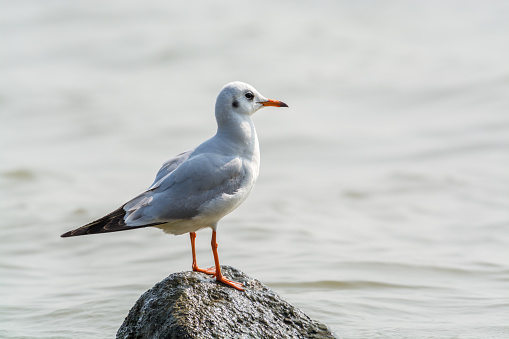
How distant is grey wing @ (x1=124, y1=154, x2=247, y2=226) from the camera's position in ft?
19.5

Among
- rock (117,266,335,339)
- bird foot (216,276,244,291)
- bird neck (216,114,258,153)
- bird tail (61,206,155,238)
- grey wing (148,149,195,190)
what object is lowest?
rock (117,266,335,339)

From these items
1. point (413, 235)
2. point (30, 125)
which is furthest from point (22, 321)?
point (30, 125)

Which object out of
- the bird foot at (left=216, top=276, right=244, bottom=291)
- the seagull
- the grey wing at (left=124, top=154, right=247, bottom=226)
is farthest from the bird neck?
the bird foot at (left=216, top=276, right=244, bottom=291)

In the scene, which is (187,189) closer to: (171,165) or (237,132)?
(171,165)

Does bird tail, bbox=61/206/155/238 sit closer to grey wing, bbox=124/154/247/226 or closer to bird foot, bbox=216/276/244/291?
grey wing, bbox=124/154/247/226

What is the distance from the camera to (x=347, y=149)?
632 inches

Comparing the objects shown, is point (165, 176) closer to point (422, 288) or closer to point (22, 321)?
point (22, 321)

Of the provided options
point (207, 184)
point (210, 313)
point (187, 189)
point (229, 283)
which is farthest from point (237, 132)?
point (210, 313)

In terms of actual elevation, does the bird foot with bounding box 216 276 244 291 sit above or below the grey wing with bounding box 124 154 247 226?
below

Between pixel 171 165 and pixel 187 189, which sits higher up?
pixel 171 165

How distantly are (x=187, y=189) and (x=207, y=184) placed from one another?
166 millimetres

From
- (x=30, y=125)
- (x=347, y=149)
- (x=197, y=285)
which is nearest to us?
(x=197, y=285)

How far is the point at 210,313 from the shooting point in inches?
235

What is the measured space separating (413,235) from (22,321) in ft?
21.0
